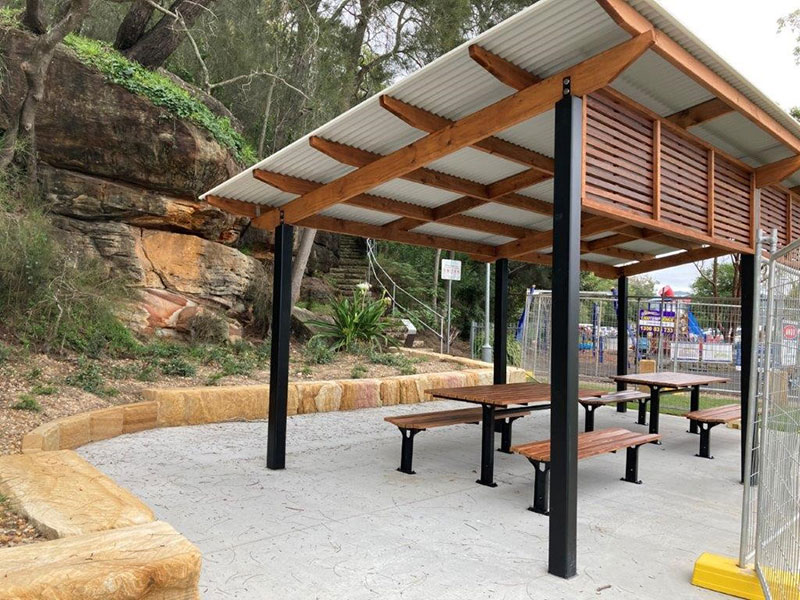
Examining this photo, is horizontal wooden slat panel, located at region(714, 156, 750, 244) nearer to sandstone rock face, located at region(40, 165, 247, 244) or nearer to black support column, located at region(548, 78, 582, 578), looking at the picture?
black support column, located at region(548, 78, 582, 578)

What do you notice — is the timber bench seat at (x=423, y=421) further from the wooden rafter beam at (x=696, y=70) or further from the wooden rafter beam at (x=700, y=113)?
the wooden rafter beam at (x=696, y=70)

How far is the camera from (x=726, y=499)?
14.9 feet

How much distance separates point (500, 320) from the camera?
21.6 feet

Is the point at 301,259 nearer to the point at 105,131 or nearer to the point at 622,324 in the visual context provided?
the point at 105,131

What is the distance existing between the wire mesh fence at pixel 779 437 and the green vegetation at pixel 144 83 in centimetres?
878

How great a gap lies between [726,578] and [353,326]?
27.5ft

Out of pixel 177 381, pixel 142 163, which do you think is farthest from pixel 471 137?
pixel 142 163

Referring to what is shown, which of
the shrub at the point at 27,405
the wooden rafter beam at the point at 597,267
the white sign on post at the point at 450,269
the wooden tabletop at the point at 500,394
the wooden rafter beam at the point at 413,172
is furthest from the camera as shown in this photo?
the white sign on post at the point at 450,269

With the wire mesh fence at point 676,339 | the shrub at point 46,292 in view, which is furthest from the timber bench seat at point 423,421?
the wire mesh fence at point 676,339

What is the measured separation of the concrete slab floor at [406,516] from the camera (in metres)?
2.88

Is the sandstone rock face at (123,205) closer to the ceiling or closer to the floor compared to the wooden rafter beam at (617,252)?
closer to the ceiling

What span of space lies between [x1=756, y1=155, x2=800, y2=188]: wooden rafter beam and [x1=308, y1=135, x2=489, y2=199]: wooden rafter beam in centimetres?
231

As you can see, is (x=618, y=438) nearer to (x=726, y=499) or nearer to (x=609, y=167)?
(x=726, y=499)

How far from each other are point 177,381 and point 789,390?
647 centimetres
